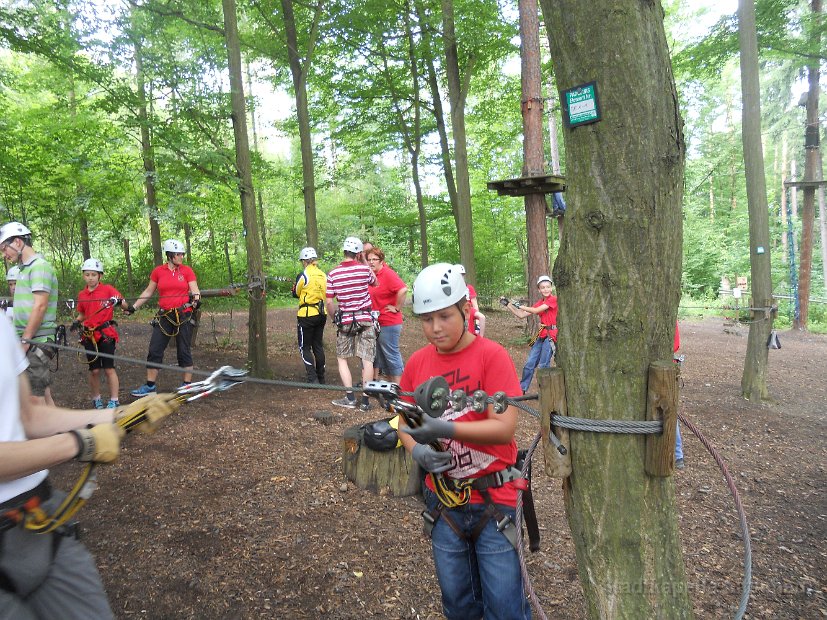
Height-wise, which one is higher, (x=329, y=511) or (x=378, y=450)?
(x=378, y=450)

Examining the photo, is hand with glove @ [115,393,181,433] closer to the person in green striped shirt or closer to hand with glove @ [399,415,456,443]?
hand with glove @ [399,415,456,443]

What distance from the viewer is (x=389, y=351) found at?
7355 millimetres

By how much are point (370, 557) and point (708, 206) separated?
4044cm

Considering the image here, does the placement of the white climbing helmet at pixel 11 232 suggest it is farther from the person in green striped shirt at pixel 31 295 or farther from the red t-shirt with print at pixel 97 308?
the red t-shirt with print at pixel 97 308

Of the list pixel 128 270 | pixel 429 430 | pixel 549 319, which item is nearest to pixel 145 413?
pixel 429 430

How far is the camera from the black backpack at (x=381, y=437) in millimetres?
4758

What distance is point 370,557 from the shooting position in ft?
12.6

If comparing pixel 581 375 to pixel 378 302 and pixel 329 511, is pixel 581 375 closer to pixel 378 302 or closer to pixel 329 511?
pixel 329 511

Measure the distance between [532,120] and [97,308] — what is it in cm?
789

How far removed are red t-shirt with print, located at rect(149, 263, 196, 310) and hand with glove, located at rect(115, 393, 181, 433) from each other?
556 centimetres

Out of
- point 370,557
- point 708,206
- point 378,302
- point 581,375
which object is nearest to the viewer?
point 581,375

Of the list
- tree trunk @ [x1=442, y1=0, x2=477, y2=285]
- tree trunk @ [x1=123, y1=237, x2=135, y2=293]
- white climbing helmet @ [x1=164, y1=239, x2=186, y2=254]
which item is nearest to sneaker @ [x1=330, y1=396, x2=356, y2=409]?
white climbing helmet @ [x1=164, y1=239, x2=186, y2=254]

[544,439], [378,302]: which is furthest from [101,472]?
[544,439]

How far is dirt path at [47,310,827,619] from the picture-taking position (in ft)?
11.2
